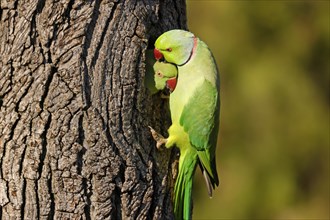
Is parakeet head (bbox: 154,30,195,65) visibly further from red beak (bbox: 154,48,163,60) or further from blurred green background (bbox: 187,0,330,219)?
blurred green background (bbox: 187,0,330,219)

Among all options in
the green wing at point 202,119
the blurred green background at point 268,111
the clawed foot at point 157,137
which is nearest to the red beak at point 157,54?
the green wing at point 202,119

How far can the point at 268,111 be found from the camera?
10.2 metres

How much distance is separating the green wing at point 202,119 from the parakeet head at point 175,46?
0.19m

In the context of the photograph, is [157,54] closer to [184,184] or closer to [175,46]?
[175,46]

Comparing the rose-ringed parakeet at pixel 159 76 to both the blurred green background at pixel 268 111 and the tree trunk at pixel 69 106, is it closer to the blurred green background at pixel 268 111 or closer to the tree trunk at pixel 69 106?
the tree trunk at pixel 69 106

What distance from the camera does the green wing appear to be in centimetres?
407

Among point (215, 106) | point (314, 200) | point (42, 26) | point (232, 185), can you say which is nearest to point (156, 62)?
point (215, 106)

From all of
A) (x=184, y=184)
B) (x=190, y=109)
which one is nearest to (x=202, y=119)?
(x=190, y=109)

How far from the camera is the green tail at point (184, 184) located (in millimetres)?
4156

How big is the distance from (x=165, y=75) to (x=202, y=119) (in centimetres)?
30

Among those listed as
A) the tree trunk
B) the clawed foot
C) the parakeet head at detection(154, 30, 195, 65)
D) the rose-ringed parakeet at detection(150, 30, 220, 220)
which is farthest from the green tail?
the parakeet head at detection(154, 30, 195, 65)

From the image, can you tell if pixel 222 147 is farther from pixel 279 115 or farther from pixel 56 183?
pixel 56 183

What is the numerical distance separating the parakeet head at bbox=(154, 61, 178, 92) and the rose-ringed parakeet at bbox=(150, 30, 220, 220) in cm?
3

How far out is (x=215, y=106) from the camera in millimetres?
4094
